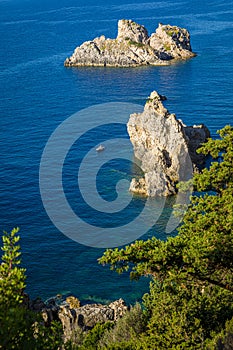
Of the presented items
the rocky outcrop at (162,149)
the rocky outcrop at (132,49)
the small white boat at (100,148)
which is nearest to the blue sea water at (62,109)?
the rocky outcrop at (132,49)

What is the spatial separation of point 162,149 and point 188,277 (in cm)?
6093

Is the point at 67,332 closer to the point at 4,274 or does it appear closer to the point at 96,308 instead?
the point at 96,308

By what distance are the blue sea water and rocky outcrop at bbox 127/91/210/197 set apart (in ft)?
28.4

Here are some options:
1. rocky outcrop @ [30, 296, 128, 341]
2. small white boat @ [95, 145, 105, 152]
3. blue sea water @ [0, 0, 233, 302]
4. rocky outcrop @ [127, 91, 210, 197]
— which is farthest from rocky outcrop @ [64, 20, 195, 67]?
rocky outcrop @ [30, 296, 128, 341]

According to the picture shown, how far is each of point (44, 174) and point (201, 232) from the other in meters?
63.4

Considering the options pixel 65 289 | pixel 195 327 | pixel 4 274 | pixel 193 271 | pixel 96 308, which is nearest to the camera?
pixel 4 274

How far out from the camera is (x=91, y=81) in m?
150

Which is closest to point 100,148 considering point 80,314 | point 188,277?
point 80,314

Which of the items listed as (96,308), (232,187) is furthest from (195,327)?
(96,308)

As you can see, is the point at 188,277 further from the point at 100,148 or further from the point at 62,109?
the point at 62,109

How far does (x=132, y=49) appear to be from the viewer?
541 feet

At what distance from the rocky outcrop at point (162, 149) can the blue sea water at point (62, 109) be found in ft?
28.4

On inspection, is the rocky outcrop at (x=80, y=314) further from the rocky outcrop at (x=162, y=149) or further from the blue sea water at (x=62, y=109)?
the rocky outcrop at (x=162, y=149)

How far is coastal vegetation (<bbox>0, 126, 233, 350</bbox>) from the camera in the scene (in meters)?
26.5
